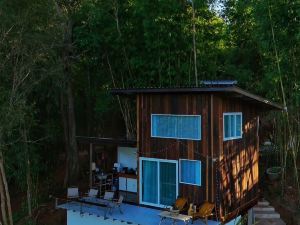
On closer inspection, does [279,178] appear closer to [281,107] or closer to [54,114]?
[281,107]

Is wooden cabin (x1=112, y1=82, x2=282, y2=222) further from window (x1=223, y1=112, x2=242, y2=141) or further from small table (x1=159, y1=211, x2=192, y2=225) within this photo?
small table (x1=159, y1=211, x2=192, y2=225)

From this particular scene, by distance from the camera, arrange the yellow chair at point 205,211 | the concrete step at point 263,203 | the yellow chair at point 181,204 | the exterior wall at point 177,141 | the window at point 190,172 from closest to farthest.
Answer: the yellow chair at point 205,211
the yellow chair at point 181,204
the exterior wall at point 177,141
the window at point 190,172
the concrete step at point 263,203

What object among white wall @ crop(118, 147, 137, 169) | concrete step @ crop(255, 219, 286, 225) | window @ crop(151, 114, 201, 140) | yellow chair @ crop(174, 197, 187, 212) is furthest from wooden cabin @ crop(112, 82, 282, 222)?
white wall @ crop(118, 147, 137, 169)

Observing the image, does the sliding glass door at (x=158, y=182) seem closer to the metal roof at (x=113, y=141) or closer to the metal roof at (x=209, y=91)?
the metal roof at (x=113, y=141)

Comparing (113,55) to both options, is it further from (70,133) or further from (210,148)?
(210,148)

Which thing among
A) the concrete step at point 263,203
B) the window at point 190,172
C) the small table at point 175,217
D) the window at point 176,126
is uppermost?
the window at point 176,126

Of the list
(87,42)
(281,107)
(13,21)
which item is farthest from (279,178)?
(13,21)

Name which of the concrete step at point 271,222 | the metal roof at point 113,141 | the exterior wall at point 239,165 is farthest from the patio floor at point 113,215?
the concrete step at point 271,222
